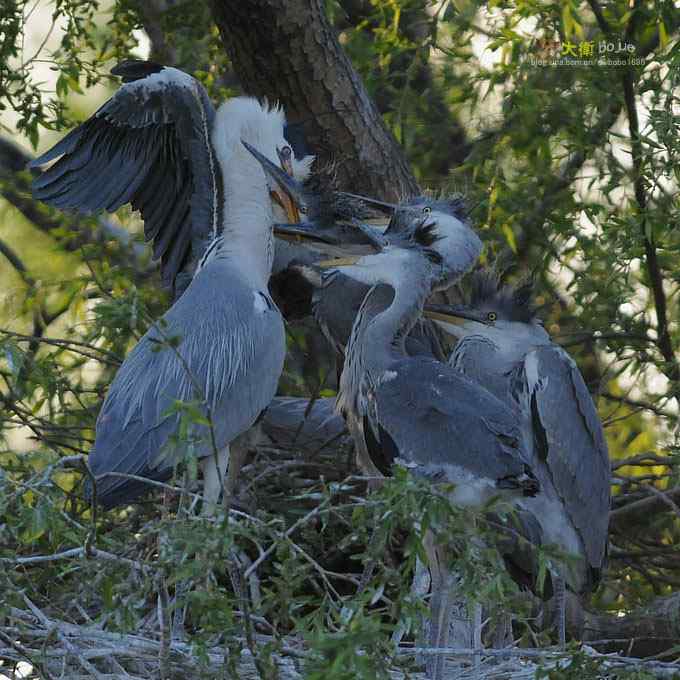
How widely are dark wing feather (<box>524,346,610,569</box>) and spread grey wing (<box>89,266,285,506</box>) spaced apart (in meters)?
0.86

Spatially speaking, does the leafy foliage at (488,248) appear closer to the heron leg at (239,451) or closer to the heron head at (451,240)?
the heron leg at (239,451)

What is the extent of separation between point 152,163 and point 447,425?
5.30ft

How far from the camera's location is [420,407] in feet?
12.8

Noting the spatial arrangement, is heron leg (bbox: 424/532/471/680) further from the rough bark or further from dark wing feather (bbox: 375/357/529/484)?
the rough bark

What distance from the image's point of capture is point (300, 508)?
4684mm

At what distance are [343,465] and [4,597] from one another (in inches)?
78.6

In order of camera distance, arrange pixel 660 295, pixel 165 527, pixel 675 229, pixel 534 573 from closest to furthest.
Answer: pixel 165 527 < pixel 534 573 < pixel 675 229 < pixel 660 295

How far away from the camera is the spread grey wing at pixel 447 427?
12.4ft

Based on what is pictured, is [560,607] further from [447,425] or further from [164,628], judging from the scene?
[164,628]

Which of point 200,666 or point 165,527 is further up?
point 165,527

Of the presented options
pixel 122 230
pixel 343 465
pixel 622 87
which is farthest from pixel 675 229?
pixel 122 230

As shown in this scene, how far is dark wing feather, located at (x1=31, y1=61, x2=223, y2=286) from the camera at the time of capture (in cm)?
461

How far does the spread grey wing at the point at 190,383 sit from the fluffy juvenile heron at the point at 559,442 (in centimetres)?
80

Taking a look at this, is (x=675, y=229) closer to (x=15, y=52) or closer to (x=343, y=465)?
(x=343, y=465)
